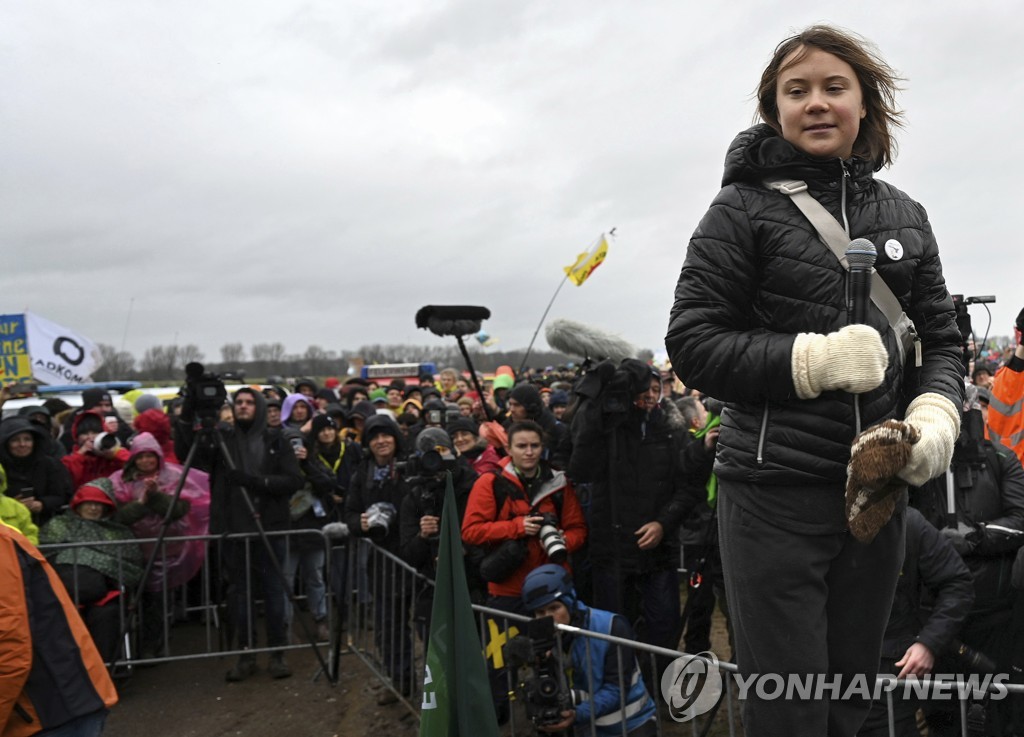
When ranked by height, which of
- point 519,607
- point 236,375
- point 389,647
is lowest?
point 389,647

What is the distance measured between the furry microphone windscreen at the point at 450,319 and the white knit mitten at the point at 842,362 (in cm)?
295

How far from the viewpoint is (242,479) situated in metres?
5.69

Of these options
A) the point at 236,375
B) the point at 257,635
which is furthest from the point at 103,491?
the point at 257,635

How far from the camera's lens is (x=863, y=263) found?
1553 millimetres

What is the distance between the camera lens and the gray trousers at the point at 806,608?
162cm

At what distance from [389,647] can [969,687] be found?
379 cm

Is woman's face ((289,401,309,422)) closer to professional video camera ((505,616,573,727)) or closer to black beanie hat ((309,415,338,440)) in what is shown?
black beanie hat ((309,415,338,440))

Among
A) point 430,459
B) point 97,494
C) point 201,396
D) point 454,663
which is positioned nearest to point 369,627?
point 97,494

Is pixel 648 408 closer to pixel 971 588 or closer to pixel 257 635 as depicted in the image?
pixel 971 588

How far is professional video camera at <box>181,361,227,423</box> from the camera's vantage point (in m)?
5.42

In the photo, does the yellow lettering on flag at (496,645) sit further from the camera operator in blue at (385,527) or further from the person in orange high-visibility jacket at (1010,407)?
the person in orange high-visibility jacket at (1010,407)

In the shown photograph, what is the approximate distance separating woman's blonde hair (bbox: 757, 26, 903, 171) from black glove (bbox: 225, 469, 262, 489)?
4.69m

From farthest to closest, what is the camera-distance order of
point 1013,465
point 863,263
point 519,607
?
point 519,607
point 1013,465
point 863,263

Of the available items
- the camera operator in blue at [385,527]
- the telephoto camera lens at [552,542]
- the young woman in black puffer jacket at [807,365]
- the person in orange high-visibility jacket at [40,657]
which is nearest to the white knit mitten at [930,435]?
the young woman in black puffer jacket at [807,365]
